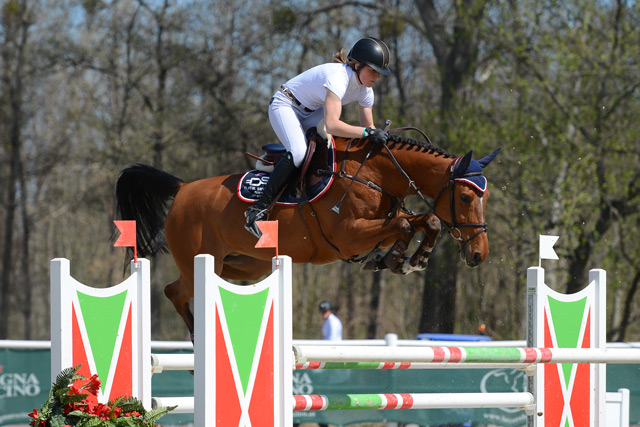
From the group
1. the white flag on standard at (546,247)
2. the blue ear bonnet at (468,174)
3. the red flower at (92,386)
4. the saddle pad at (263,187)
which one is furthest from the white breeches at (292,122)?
the red flower at (92,386)

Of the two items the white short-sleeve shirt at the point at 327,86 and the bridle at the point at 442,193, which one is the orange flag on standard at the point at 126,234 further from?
the white short-sleeve shirt at the point at 327,86

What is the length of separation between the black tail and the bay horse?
0.43 m

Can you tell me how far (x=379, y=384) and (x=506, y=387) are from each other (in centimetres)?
111

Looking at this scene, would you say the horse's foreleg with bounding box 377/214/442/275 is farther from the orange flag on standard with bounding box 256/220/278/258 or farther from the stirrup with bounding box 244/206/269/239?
the orange flag on standard with bounding box 256/220/278/258

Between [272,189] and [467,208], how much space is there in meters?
1.05

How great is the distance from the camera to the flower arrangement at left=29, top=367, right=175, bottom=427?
2.89 metres

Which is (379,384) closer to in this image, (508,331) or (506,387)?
(506,387)

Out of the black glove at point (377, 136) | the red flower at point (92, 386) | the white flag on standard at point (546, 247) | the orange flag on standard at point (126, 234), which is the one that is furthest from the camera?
the black glove at point (377, 136)

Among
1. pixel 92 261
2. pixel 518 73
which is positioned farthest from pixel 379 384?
pixel 92 261

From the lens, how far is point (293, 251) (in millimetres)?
4664

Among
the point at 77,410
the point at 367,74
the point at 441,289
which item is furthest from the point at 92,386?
the point at 441,289

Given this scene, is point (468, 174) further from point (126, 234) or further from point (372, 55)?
point (126, 234)

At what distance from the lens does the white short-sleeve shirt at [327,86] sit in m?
4.36

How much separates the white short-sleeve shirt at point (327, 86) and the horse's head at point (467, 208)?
0.67 m
